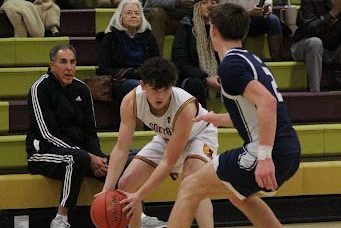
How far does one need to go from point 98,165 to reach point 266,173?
6.22ft

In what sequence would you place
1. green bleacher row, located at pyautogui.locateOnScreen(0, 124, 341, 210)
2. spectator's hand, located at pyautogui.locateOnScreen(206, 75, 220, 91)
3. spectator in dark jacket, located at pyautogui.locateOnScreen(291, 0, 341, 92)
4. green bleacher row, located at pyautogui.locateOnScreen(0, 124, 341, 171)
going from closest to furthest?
1. green bleacher row, located at pyautogui.locateOnScreen(0, 124, 341, 210)
2. green bleacher row, located at pyautogui.locateOnScreen(0, 124, 341, 171)
3. spectator's hand, located at pyautogui.locateOnScreen(206, 75, 220, 91)
4. spectator in dark jacket, located at pyautogui.locateOnScreen(291, 0, 341, 92)

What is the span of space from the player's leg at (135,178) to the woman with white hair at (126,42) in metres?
1.49

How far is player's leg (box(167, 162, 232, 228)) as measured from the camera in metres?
3.86

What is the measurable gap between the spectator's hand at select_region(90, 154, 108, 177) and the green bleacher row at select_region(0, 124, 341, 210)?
0.56 feet

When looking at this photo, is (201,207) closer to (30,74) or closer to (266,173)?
(266,173)

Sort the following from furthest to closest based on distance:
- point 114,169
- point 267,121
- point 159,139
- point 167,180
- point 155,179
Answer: point 167,180, point 159,139, point 114,169, point 155,179, point 267,121

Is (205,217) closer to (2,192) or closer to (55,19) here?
(2,192)

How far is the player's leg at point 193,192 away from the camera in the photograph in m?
3.86

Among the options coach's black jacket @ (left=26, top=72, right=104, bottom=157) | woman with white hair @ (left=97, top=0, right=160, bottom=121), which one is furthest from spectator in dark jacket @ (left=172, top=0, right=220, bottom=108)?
coach's black jacket @ (left=26, top=72, right=104, bottom=157)

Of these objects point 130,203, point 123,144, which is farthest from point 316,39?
point 130,203

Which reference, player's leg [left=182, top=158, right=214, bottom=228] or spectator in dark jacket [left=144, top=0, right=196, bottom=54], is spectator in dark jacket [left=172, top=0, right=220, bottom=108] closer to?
spectator in dark jacket [left=144, top=0, right=196, bottom=54]

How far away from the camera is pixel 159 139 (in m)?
4.89

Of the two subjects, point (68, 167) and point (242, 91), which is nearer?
point (242, 91)

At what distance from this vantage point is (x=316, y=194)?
18.9ft
